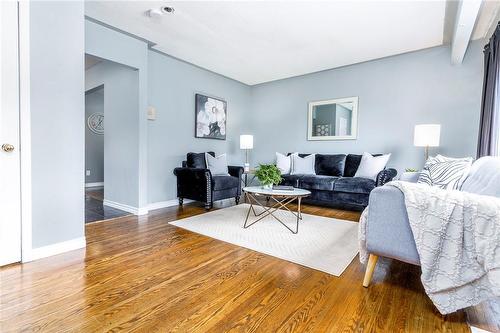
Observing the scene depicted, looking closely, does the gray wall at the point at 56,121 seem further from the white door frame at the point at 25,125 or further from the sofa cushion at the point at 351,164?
the sofa cushion at the point at 351,164

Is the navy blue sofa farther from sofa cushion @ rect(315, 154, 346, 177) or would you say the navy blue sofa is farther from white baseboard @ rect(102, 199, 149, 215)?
white baseboard @ rect(102, 199, 149, 215)

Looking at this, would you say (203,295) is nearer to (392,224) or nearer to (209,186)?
(392,224)

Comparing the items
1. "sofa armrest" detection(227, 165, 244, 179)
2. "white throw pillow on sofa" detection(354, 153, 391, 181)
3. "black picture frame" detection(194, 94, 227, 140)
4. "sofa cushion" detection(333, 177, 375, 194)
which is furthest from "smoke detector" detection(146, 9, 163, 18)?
"white throw pillow on sofa" detection(354, 153, 391, 181)

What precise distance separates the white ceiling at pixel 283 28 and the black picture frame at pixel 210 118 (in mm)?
730

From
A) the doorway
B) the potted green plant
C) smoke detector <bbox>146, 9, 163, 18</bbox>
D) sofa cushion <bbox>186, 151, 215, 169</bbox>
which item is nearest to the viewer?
smoke detector <bbox>146, 9, 163, 18</bbox>

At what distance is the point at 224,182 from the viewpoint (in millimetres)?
3943

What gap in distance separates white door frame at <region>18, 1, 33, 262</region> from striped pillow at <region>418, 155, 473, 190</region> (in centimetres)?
348

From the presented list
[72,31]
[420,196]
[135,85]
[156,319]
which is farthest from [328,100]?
[156,319]

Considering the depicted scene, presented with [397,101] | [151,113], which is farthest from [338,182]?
[151,113]

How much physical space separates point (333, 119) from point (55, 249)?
450 centimetres

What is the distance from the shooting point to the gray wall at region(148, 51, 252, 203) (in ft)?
12.9

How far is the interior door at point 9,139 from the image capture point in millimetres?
1882

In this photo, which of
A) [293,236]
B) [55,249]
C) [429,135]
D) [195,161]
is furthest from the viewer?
[195,161]

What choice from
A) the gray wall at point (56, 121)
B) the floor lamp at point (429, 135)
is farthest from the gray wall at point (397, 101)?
the gray wall at point (56, 121)
